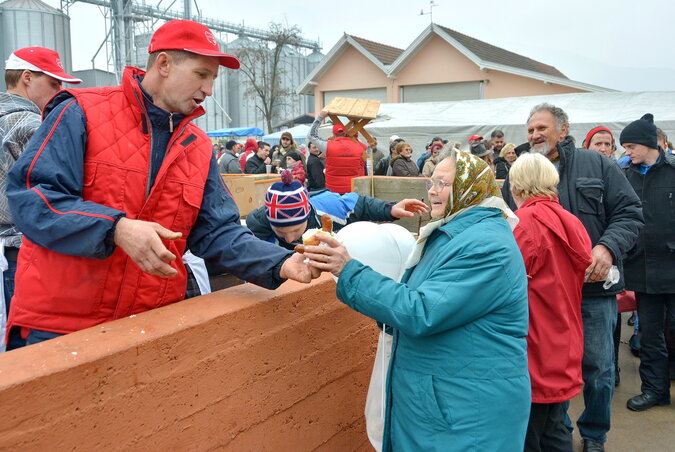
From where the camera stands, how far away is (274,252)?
2441 millimetres

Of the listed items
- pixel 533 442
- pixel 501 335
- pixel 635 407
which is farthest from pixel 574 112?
pixel 501 335

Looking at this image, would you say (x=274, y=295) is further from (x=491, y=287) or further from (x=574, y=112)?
(x=574, y=112)

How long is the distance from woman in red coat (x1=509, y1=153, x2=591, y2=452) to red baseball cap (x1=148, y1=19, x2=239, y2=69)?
2112mm

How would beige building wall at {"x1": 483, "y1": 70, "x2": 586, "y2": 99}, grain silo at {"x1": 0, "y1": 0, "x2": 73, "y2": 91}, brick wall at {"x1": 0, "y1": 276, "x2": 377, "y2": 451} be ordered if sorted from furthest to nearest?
grain silo at {"x1": 0, "y1": 0, "x2": 73, "y2": 91} → beige building wall at {"x1": 483, "y1": 70, "x2": 586, "y2": 99} → brick wall at {"x1": 0, "y1": 276, "x2": 377, "y2": 451}

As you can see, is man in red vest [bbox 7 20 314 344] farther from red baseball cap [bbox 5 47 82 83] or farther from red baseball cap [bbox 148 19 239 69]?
red baseball cap [bbox 5 47 82 83]

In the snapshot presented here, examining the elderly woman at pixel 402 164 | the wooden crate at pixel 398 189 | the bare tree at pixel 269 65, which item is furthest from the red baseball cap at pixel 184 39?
the bare tree at pixel 269 65

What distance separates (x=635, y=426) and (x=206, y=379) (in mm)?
3901

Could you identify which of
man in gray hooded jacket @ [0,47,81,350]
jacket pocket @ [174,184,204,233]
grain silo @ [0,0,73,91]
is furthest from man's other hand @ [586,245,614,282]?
grain silo @ [0,0,73,91]

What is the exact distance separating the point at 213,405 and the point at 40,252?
85cm

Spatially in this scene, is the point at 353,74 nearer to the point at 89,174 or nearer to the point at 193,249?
the point at 193,249

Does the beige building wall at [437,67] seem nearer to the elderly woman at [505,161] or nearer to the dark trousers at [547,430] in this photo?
the elderly woman at [505,161]

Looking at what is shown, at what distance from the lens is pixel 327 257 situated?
226 cm

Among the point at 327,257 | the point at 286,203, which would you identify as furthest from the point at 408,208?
the point at 327,257

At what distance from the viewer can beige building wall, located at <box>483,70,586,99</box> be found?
24.7 metres
